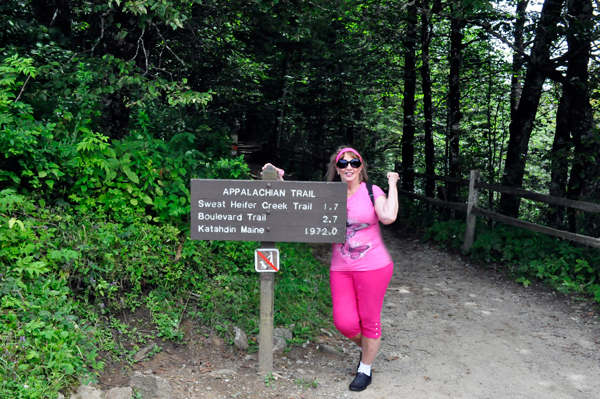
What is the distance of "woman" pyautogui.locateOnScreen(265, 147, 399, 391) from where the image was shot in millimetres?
3891

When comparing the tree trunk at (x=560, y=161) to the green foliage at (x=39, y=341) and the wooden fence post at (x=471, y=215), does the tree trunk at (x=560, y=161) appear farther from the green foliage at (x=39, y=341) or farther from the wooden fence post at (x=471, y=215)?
the green foliage at (x=39, y=341)

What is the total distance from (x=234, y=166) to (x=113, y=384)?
324cm

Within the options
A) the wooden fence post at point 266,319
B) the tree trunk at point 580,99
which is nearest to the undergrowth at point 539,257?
the tree trunk at point 580,99

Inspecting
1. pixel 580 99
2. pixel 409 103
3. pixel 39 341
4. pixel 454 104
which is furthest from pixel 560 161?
pixel 39 341

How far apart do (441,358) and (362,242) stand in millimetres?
1791

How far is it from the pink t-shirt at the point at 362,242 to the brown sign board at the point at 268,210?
12 centimetres

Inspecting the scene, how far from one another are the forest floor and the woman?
22.0 inches

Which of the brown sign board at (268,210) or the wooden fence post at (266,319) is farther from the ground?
the brown sign board at (268,210)

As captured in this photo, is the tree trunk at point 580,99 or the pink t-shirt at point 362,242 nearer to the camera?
the pink t-shirt at point 362,242

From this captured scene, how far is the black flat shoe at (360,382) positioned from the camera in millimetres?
4062

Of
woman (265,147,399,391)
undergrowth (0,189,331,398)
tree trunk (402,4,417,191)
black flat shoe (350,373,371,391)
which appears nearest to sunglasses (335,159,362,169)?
woman (265,147,399,391)

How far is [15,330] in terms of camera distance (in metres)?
3.32

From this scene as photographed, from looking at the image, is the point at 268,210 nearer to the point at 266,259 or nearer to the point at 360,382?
the point at 266,259

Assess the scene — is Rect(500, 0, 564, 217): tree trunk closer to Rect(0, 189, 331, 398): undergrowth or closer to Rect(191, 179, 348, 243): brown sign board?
Rect(0, 189, 331, 398): undergrowth
